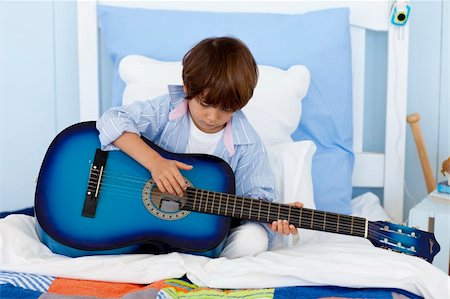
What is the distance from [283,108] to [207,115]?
1.65ft

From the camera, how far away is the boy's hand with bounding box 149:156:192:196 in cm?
135

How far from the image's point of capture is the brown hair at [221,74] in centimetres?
137

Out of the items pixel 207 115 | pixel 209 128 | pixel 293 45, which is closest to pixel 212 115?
pixel 207 115

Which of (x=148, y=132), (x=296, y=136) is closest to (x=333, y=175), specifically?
(x=296, y=136)

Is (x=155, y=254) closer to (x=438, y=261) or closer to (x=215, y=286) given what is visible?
(x=215, y=286)

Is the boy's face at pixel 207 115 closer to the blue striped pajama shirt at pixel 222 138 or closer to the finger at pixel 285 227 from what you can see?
the blue striped pajama shirt at pixel 222 138

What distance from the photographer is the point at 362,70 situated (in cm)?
213

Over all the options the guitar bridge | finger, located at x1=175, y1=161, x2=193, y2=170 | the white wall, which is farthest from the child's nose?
the white wall

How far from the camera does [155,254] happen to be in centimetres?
141

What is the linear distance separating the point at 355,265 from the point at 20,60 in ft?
5.17

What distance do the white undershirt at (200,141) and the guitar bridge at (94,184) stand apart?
0.22 metres

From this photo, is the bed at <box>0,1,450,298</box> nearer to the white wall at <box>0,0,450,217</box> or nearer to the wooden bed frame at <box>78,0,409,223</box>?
the wooden bed frame at <box>78,0,409,223</box>

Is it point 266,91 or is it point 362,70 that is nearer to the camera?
point 266,91

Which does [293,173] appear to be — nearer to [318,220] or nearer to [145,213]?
[318,220]
